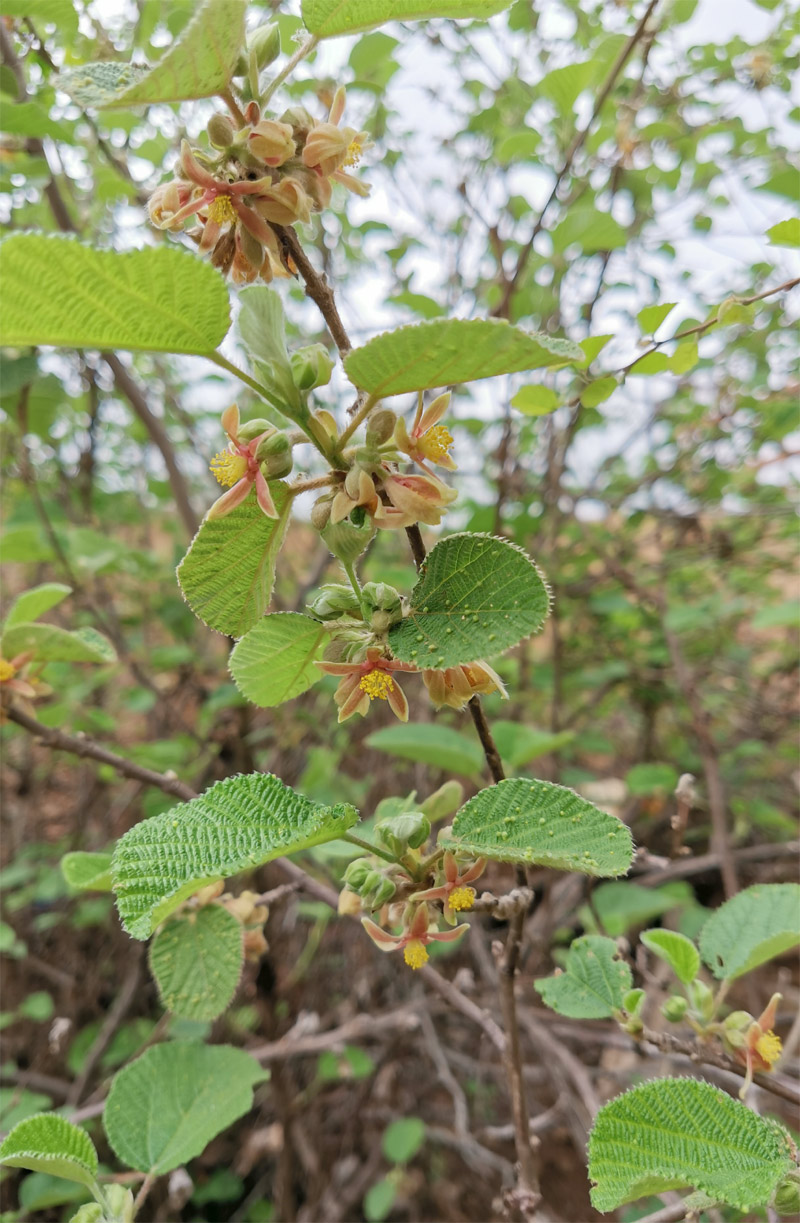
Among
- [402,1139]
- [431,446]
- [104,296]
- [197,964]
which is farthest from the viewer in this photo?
[402,1139]

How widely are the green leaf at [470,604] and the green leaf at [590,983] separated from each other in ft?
1.46

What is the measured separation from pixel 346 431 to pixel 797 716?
189cm

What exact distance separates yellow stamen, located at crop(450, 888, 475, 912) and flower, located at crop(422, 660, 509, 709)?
5.5 inches

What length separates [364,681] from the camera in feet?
1.74

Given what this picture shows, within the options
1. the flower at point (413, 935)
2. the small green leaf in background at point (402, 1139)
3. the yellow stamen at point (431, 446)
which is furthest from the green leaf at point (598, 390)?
the small green leaf in background at point (402, 1139)

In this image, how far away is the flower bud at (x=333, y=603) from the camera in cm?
55

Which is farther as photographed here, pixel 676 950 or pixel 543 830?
pixel 676 950

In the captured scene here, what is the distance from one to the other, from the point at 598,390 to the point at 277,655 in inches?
17.1

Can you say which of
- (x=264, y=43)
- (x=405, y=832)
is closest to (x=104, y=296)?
(x=264, y=43)

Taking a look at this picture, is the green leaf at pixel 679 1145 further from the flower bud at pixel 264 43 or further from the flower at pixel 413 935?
the flower bud at pixel 264 43

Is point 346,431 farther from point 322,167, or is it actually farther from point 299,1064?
point 299,1064

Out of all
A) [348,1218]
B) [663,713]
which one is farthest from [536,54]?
[348,1218]

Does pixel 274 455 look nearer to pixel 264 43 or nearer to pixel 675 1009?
pixel 264 43

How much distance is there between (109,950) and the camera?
6.18 feet
